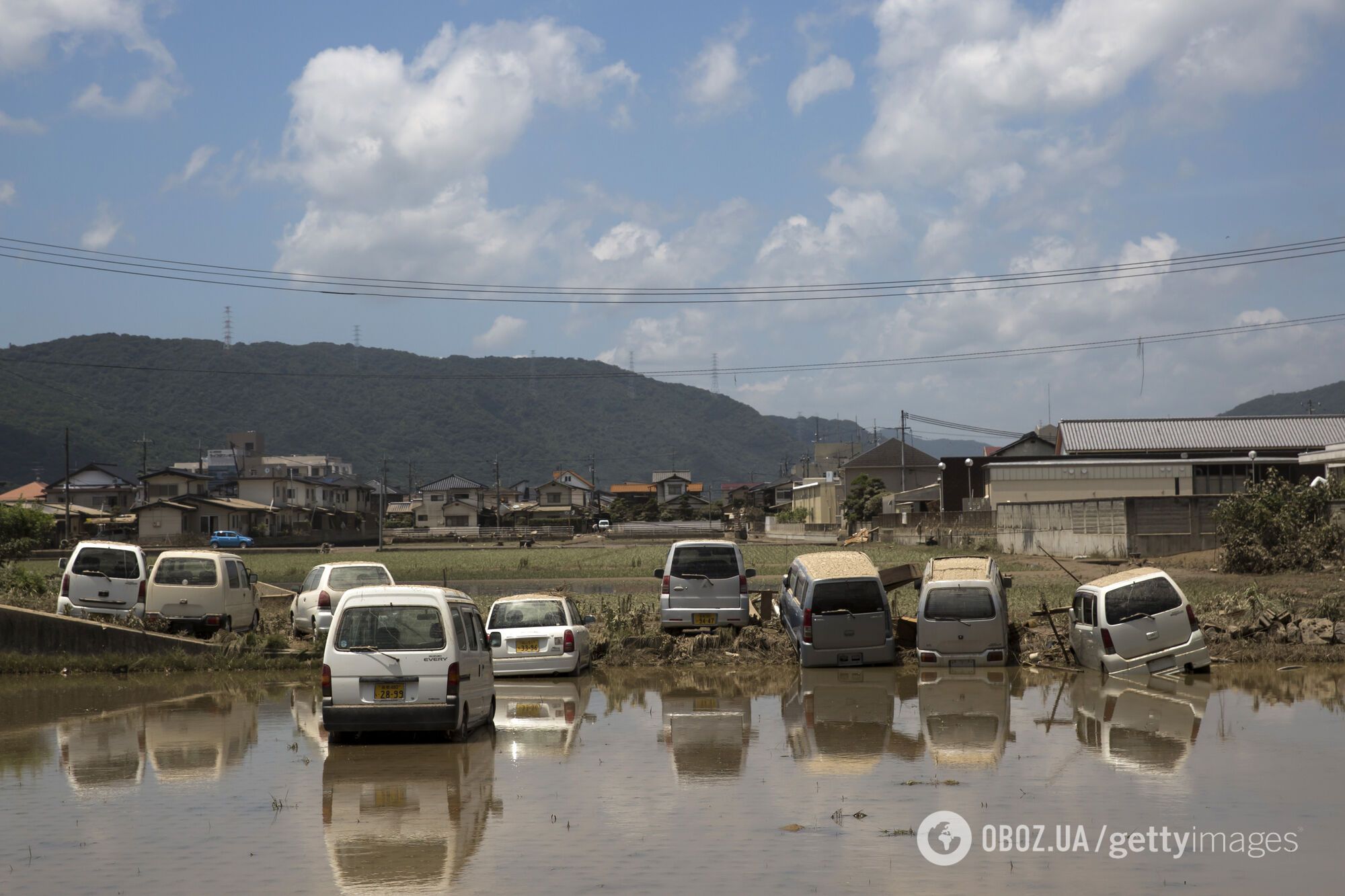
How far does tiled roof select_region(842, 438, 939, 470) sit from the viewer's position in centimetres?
12150

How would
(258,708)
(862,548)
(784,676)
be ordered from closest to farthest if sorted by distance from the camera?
(258,708)
(784,676)
(862,548)

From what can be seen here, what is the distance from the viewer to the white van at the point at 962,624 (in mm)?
20156

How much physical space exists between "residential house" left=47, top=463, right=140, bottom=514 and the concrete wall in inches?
3922

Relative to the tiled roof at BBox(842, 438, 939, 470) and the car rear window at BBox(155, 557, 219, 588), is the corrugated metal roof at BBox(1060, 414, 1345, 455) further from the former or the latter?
the car rear window at BBox(155, 557, 219, 588)

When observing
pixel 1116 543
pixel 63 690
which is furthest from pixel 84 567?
pixel 1116 543

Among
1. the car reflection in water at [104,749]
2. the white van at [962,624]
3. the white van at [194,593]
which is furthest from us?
the white van at [194,593]

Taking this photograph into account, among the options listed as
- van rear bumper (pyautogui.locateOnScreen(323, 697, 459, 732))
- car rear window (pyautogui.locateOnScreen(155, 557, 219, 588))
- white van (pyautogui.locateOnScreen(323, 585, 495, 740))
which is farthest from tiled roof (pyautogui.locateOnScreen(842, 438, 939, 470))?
van rear bumper (pyautogui.locateOnScreen(323, 697, 459, 732))

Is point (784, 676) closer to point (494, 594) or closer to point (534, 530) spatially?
point (494, 594)

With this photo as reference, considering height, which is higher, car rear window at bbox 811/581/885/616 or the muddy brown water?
car rear window at bbox 811/581/885/616

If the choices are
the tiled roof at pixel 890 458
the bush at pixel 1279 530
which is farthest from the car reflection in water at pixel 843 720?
the tiled roof at pixel 890 458

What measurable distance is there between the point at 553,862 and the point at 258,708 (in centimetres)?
979

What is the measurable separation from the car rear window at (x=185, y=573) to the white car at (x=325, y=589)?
1.93m

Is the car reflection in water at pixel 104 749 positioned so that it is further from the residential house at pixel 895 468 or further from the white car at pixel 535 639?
the residential house at pixel 895 468

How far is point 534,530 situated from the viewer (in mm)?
113875
